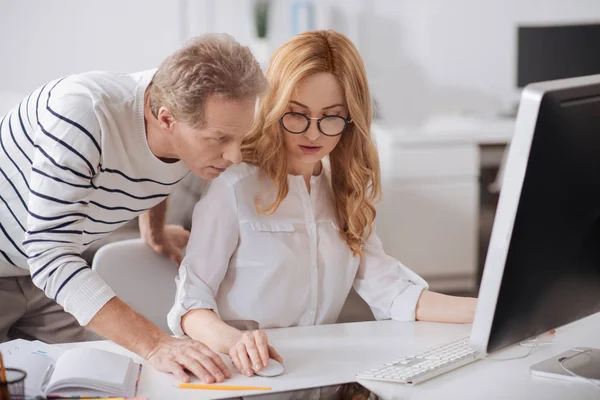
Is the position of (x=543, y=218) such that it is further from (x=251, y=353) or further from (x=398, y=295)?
(x=398, y=295)

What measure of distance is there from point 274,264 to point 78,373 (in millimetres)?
572

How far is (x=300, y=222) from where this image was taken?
5.91 feet

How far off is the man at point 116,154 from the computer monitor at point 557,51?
→ 11.5ft

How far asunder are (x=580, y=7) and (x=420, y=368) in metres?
4.35

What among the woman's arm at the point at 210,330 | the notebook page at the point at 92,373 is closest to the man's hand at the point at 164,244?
the woman's arm at the point at 210,330

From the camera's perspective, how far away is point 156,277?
6.25ft

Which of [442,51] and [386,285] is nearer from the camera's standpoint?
[386,285]

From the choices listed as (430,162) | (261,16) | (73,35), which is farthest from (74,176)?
(73,35)

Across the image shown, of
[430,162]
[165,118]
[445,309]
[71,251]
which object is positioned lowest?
[430,162]

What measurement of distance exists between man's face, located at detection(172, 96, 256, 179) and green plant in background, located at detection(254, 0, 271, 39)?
3.09 metres

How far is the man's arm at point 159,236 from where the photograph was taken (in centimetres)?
194

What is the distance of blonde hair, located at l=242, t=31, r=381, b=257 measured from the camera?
1.69 m

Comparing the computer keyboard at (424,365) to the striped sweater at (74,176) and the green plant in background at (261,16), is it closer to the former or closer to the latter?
the striped sweater at (74,176)

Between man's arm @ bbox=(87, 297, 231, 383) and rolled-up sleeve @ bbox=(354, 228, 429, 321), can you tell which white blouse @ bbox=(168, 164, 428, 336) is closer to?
rolled-up sleeve @ bbox=(354, 228, 429, 321)
